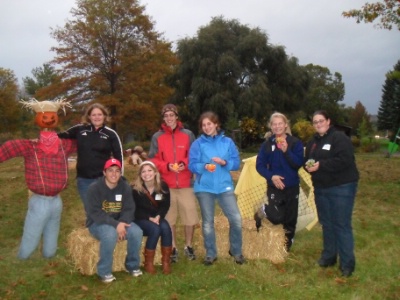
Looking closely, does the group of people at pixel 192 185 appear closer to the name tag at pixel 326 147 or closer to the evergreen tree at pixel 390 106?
the name tag at pixel 326 147

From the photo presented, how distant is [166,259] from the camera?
5.54m

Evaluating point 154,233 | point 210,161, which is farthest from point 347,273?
point 154,233

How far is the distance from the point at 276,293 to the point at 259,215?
151 cm

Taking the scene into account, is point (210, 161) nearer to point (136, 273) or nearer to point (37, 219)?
point (136, 273)

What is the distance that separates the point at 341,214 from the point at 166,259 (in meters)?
2.24

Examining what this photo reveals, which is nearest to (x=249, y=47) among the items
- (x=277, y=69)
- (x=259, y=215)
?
(x=277, y=69)

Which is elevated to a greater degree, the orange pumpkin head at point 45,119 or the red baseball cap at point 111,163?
the orange pumpkin head at point 45,119

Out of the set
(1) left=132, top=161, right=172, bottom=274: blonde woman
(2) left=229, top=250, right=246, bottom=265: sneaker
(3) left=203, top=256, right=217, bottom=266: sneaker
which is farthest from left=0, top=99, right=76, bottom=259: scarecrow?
(2) left=229, top=250, right=246, bottom=265: sneaker

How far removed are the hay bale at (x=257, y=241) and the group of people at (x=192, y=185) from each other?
16 cm

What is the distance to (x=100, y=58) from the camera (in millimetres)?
19500

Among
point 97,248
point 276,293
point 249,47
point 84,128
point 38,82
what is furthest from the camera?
point 38,82

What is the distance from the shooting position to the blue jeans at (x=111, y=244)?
5.23 m

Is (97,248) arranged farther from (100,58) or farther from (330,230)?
(100,58)

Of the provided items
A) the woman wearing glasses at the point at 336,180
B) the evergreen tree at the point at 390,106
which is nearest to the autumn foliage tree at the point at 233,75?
the evergreen tree at the point at 390,106
